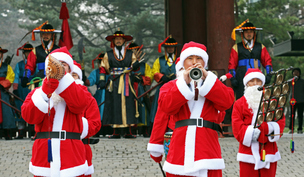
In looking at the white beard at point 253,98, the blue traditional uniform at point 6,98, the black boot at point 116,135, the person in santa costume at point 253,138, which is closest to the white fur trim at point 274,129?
the person in santa costume at point 253,138

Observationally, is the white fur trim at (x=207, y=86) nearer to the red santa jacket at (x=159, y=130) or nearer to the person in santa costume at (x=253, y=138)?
the red santa jacket at (x=159, y=130)

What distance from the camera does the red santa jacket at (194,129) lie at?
434cm

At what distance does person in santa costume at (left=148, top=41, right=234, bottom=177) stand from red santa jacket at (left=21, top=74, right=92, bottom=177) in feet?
2.37

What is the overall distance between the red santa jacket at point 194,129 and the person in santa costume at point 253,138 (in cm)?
159

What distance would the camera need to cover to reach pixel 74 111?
4.63m

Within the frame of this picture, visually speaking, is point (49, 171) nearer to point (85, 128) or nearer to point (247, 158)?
point (85, 128)

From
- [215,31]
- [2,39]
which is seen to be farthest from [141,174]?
[2,39]

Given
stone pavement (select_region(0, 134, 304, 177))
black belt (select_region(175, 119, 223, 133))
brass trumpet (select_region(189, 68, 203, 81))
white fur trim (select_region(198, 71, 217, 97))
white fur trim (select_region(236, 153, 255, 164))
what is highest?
brass trumpet (select_region(189, 68, 203, 81))

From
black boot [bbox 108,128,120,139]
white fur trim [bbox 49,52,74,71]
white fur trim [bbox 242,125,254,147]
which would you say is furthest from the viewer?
black boot [bbox 108,128,120,139]

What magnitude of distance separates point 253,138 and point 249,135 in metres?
0.07

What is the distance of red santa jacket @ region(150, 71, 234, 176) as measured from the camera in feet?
14.3

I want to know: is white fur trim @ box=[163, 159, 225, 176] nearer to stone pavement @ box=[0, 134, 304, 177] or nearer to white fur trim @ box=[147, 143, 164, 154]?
white fur trim @ box=[147, 143, 164, 154]

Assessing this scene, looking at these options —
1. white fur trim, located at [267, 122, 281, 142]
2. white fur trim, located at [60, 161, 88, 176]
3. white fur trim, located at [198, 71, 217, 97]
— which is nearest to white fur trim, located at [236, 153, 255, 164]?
white fur trim, located at [267, 122, 281, 142]

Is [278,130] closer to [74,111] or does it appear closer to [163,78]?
[74,111]
